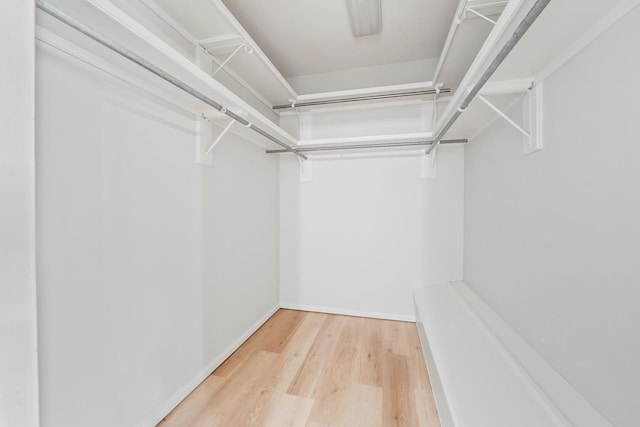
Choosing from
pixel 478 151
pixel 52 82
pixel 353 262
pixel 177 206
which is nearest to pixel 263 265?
pixel 353 262

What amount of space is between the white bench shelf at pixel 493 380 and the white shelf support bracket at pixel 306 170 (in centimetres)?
174

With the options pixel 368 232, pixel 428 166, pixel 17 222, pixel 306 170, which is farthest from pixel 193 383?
pixel 428 166

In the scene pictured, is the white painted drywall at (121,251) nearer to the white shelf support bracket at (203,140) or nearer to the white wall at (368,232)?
the white shelf support bracket at (203,140)

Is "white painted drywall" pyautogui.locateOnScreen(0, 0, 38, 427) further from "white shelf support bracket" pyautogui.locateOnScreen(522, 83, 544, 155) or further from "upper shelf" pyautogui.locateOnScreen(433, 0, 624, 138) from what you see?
"white shelf support bracket" pyautogui.locateOnScreen(522, 83, 544, 155)

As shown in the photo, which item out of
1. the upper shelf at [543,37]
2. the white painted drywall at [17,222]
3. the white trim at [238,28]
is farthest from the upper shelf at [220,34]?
the upper shelf at [543,37]

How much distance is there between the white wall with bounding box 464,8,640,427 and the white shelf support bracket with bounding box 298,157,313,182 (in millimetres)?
1785

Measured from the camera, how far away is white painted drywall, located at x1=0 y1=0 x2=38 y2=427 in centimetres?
72

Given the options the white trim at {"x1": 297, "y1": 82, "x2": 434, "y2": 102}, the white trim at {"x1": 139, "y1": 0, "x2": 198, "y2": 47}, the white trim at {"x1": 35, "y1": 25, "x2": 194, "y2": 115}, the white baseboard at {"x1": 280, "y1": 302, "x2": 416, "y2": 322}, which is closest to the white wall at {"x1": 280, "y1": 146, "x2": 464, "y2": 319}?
the white baseboard at {"x1": 280, "y1": 302, "x2": 416, "y2": 322}

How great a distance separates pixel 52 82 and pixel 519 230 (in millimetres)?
2209

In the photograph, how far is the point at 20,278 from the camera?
0.76 meters

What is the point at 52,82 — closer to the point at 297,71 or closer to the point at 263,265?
the point at 263,265

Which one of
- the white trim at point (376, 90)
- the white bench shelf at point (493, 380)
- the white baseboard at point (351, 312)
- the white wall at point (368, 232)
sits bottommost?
the white baseboard at point (351, 312)

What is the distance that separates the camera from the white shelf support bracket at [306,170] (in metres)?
2.79

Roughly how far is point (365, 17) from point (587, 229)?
1860 mm
